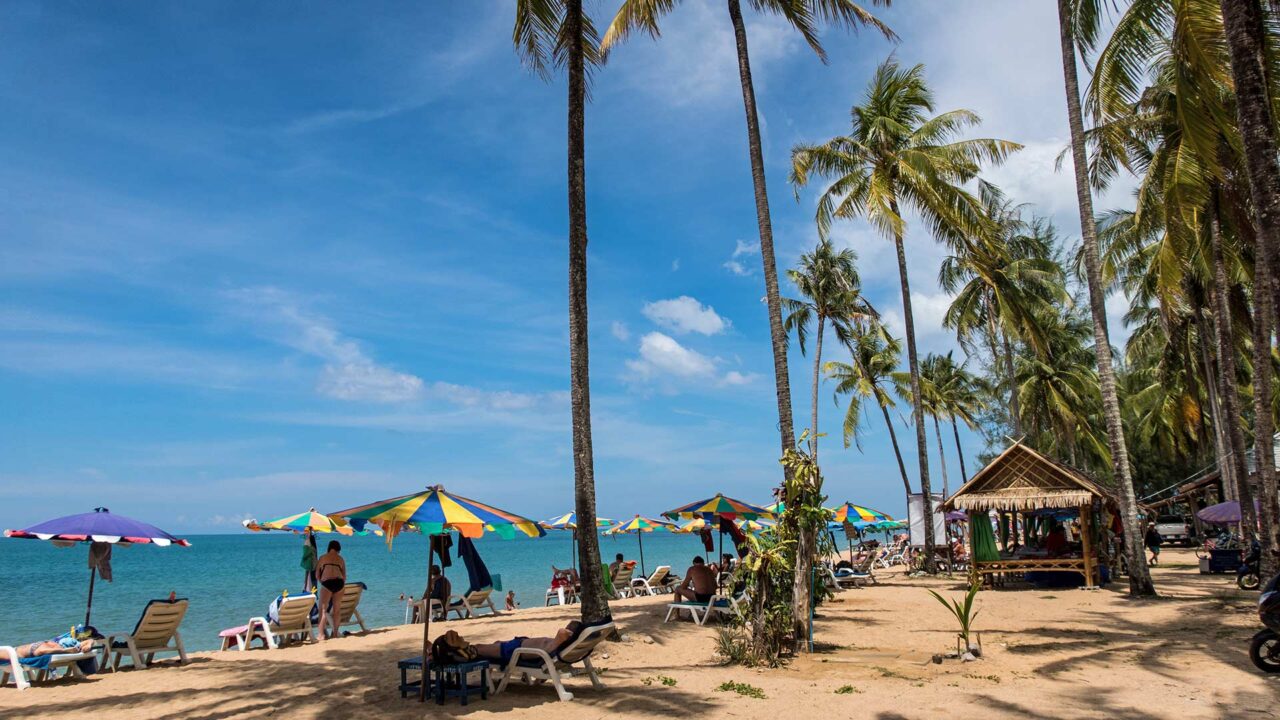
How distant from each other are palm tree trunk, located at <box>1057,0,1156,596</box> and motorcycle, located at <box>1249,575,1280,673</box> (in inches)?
271

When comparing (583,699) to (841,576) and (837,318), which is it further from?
(837,318)

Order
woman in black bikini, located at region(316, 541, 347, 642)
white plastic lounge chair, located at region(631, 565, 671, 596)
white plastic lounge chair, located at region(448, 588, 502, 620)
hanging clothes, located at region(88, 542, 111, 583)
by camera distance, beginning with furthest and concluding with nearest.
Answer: white plastic lounge chair, located at region(631, 565, 671, 596)
white plastic lounge chair, located at region(448, 588, 502, 620)
woman in black bikini, located at region(316, 541, 347, 642)
hanging clothes, located at region(88, 542, 111, 583)

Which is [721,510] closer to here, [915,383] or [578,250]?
[578,250]

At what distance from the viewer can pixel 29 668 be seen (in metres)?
8.80

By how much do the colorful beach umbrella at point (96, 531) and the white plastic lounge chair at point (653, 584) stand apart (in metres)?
11.1

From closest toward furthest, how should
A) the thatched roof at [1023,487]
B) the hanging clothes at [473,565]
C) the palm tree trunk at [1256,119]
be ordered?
the palm tree trunk at [1256,119]
the hanging clothes at [473,565]
the thatched roof at [1023,487]

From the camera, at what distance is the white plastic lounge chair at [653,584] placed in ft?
62.3

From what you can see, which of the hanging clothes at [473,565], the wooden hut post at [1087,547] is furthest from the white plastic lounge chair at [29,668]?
the wooden hut post at [1087,547]

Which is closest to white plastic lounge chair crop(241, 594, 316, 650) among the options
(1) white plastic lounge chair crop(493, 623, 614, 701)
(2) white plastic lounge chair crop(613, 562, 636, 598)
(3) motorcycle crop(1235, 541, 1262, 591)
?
(1) white plastic lounge chair crop(493, 623, 614, 701)

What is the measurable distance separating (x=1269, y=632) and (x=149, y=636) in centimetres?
1266

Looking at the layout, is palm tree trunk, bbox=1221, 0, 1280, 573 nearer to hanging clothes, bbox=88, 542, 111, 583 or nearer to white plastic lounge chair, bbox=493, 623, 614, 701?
white plastic lounge chair, bbox=493, 623, 614, 701

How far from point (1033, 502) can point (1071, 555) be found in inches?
113

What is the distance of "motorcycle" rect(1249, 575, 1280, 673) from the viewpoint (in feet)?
24.7

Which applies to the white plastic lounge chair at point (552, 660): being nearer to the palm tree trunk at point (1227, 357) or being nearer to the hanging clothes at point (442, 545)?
the hanging clothes at point (442, 545)
